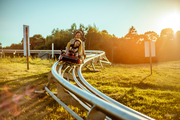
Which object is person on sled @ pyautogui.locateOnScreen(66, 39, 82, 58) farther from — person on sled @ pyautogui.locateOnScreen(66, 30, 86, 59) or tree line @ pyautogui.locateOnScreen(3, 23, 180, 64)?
tree line @ pyautogui.locateOnScreen(3, 23, 180, 64)

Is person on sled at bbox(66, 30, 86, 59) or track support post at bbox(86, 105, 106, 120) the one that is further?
person on sled at bbox(66, 30, 86, 59)

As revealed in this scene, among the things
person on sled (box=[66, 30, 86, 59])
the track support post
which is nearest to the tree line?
person on sled (box=[66, 30, 86, 59])

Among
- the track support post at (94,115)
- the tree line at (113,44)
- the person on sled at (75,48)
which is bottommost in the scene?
the track support post at (94,115)

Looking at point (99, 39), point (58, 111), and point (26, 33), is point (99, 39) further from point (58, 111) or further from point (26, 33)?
point (58, 111)

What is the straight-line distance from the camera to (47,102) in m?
2.75

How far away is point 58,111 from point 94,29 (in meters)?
36.9

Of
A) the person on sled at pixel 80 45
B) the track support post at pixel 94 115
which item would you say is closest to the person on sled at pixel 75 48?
the person on sled at pixel 80 45

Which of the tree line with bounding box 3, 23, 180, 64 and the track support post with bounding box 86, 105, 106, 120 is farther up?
the tree line with bounding box 3, 23, 180, 64

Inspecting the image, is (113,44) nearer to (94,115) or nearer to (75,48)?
(75,48)

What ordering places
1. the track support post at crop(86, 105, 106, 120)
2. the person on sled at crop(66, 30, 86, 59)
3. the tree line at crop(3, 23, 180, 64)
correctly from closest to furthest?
the track support post at crop(86, 105, 106, 120), the person on sled at crop(66, 30, 86, 59), the tree line at crop(3, 23, 180, 64)

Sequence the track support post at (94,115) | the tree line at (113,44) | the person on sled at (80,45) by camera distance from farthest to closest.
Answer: the tree line at (113,44)
the person on sled at (80,45)
the track support post at (94,115)

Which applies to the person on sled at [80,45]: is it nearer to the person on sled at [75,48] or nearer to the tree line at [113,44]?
the person on sled at [75,48]

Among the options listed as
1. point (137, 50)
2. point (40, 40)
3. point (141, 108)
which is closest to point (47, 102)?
point (141, 108)

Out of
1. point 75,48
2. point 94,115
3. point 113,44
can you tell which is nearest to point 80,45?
point 75,48
